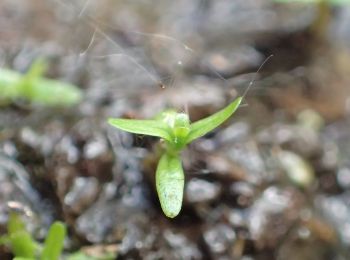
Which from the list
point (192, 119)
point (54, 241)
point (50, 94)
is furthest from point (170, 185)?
point (50, 94)

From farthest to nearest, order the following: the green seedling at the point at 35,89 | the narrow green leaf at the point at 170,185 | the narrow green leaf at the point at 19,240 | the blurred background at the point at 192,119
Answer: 1. the green seedling at the point at 35,89
2. the blurred background at the point at 192,119
3. the narrow green leaf at the point at 19,240
4. the narrow green leaf at the point at 170,185

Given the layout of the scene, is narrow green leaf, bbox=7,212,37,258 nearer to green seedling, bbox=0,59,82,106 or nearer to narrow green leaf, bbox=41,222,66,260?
narrow green leaf, bbox=41,222,66,260

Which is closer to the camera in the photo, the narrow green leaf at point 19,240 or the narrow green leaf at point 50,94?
the narrow green leaf at point 19,240

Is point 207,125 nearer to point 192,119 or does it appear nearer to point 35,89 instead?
point 192,119

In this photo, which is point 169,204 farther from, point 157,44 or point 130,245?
point 157,44

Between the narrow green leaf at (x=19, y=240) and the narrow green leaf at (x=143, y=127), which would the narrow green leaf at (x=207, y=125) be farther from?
the narrow green leaf at (x=19, y=240)

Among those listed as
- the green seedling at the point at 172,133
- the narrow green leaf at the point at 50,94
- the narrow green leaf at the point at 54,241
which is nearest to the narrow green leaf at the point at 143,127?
the green seedling at the point at 172,133

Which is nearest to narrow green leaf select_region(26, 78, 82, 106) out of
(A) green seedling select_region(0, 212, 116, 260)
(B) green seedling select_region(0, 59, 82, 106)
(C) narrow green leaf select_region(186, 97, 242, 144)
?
(B) green seedling select_region(0, 59, 82, 106)
